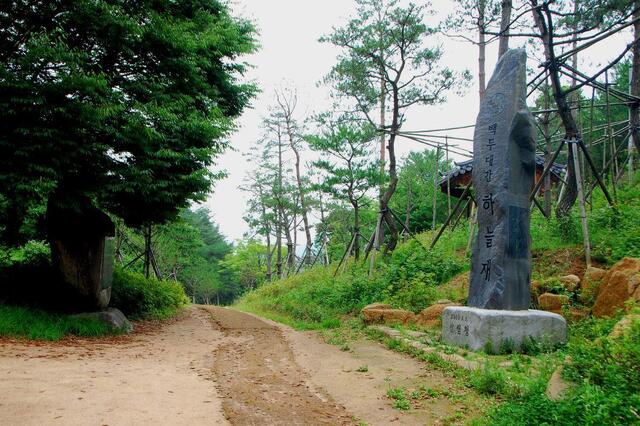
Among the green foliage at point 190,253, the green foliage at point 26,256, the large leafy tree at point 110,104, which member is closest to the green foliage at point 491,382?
the large leafy tree at point 110,104

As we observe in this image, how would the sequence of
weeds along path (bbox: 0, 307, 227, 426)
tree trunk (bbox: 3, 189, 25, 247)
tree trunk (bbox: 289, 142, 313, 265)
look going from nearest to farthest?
weeds along path (bbox: 0, 307, 227, 426)
tree trunk (bbox: 3, 189, 25, 247)
tree trunk (bbox: 289, 142, 313, 265)

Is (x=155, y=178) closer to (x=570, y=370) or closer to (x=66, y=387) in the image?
(x=66, y=387)

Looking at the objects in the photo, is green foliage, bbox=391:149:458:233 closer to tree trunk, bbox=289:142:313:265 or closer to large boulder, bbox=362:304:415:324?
tree trunk, bbox=289:142:313:265

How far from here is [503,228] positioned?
24.0 feet

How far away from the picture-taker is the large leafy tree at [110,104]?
7637mm

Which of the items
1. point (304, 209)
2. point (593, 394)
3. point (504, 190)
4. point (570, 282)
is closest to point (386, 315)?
point (570, 282)

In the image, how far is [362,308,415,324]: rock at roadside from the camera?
30.1ft

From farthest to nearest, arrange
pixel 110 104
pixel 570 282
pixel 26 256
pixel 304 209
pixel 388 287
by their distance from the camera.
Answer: pixel 304 209
pixel 26 256
pixel 388 287
pixel 110 104
pixel 570 282

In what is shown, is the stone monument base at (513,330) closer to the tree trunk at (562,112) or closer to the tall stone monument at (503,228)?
the tall stone monument at (503,228)

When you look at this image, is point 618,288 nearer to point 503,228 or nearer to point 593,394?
point 503,228

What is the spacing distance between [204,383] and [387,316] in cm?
460

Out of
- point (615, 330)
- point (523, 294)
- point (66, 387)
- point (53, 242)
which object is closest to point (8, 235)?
point (53, 242)

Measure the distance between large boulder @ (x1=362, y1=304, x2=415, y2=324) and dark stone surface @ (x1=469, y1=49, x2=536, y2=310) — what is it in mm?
1788

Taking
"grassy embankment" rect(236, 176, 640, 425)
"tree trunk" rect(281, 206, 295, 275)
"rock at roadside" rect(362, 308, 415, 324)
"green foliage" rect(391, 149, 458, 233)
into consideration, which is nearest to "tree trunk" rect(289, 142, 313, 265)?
"tree trunk" rect(281, 206, 295, 275)
